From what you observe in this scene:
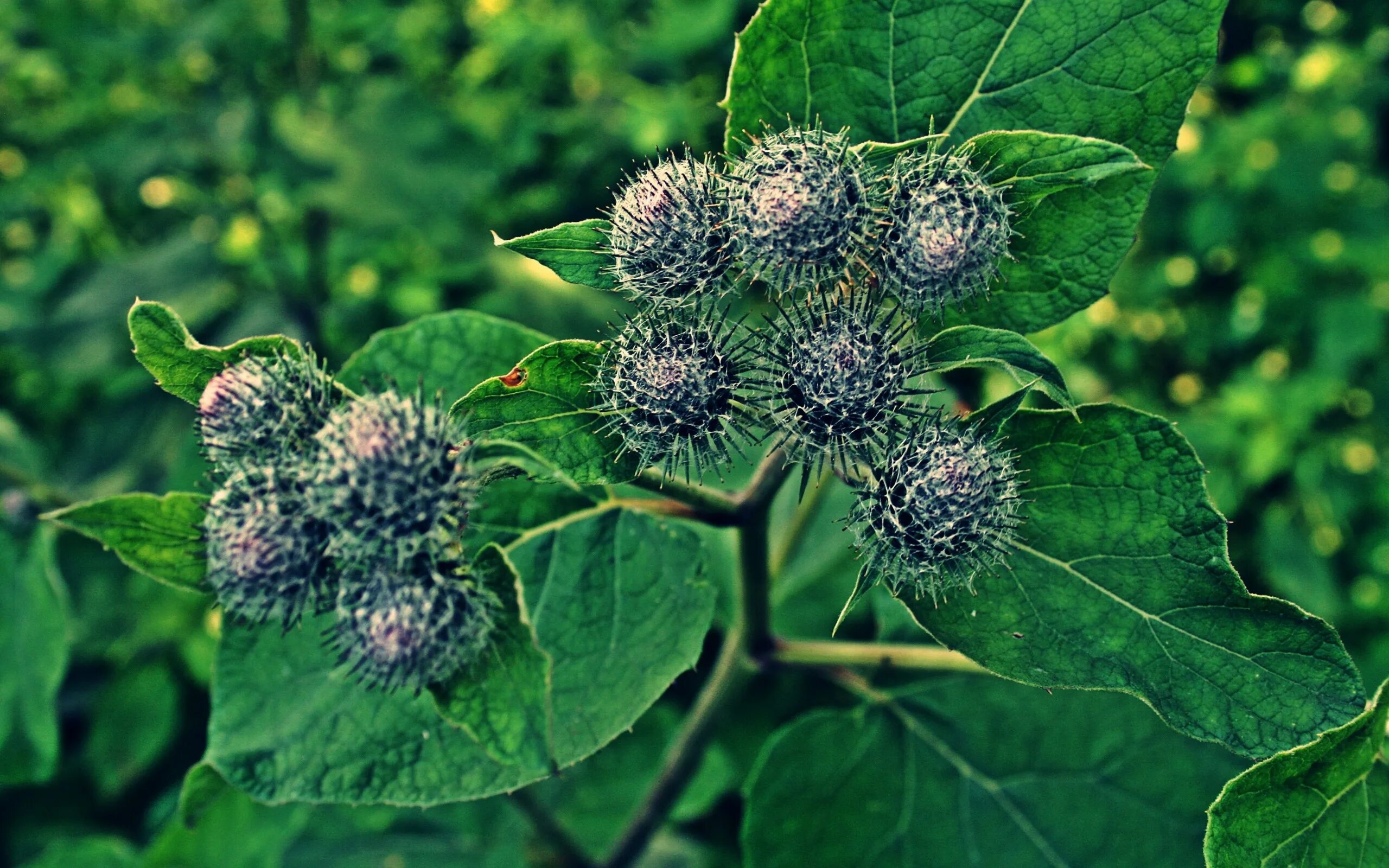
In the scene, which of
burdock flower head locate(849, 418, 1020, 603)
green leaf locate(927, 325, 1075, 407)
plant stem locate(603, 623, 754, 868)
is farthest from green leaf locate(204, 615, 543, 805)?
green leaf locate(927, 325, 1075, 407)

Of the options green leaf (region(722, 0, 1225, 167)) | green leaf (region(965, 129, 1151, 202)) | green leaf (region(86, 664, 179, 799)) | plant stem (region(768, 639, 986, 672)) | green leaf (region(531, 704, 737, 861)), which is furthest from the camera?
green leaf (region(86, 664, 179, 799))

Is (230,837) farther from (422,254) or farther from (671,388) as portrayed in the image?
(422,254)

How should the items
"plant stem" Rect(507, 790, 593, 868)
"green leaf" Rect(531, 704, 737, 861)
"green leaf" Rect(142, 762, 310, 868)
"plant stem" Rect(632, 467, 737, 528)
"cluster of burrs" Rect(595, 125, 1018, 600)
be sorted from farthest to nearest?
1. "green leaf" Rect(531, 704, 737, 861)
2. "green leaf" Rect(142, 762, 310, 868)
3. "plant stem" Rect(507, 790, 593, 868)
4. "plant stem" Rect(632, 467, 737, 528)
5. "cluster of burrs" Rect(595, 125, 1018, 600)

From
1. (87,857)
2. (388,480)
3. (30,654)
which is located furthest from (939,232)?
(87,857)

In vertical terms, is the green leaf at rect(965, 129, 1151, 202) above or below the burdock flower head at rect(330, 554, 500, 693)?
above

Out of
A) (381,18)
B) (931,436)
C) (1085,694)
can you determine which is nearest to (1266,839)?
(931,436)

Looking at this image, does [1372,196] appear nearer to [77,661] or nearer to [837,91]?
[837,91]

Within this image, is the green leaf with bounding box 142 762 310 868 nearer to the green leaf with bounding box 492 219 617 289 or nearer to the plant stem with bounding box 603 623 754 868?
the plant stem with bounding box 603 623 754 868
